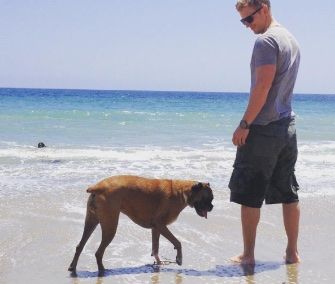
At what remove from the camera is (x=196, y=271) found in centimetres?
530

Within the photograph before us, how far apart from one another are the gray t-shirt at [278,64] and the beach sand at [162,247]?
4.53 feet

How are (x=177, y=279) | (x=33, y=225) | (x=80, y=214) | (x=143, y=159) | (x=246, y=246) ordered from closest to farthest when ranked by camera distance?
(x=177, y=279), (x=246, y=246), (x=33, y=225), (x=80, y=214), (x=143, y=159)

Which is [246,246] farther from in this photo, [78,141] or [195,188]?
[78,141]

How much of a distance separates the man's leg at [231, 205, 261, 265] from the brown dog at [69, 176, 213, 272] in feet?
1.87

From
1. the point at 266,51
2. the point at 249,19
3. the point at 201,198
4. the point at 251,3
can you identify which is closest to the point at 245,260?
the point at 201,198

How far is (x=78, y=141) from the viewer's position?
61.2ft

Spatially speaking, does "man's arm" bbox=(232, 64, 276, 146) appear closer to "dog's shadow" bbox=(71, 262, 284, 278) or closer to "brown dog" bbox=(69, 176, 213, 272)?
"brown dog" bbox=(69, 176, 213, 272)

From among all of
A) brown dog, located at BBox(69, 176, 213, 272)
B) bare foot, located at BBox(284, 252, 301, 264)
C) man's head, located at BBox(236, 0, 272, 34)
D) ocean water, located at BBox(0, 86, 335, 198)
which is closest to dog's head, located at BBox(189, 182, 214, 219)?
brown dog, located at BBox(69, 176, 213, 272)

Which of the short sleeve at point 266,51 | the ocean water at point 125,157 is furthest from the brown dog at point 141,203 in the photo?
the ocean water at point 125,157

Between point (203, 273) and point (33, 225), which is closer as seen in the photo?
point (203, 273)

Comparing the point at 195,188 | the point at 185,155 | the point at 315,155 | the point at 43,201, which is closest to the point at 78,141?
the point at 185,155

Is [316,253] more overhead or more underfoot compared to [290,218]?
more underfoot

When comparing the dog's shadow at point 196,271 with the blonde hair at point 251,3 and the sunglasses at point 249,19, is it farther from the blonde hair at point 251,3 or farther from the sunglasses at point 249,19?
the blonde hair at point 251,3

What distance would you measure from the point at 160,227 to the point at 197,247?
72 cm
